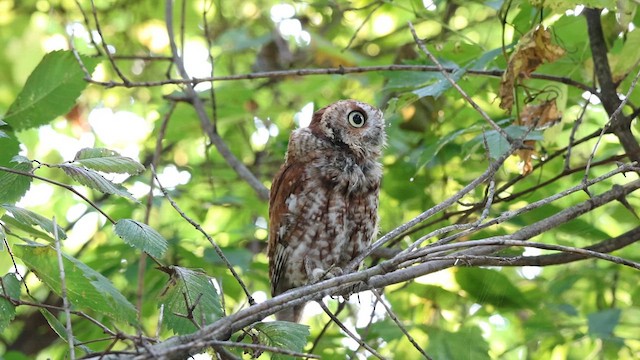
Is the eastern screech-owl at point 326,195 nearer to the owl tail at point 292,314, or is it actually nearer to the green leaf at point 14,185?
the owl tail at point 292,314

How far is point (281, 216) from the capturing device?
11.6 feet

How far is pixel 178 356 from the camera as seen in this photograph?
1821 millimetres

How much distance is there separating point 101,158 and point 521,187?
2.20 m

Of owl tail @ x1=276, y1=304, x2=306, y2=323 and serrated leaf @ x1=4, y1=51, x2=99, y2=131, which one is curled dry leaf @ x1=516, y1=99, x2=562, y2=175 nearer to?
owl tail @ x1=276, y1=304, x2=306, y2=323

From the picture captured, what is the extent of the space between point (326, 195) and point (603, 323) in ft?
4.08

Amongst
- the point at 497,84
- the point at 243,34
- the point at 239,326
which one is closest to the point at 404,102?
the point at 497,84

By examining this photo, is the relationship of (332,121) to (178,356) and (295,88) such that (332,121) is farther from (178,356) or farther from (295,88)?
(178,356)

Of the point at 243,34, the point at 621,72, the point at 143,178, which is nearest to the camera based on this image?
the point at 621,72

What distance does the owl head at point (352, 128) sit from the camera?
3566 millimetres

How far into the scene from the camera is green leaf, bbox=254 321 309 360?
2184 millimetres

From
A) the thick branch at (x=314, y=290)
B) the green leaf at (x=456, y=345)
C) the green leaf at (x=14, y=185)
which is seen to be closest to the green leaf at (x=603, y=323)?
the green leaf at (x=456, y=345)

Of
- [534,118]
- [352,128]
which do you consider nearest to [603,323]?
[534,118]

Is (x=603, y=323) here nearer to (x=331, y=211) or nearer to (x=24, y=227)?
(x=331, y=211)

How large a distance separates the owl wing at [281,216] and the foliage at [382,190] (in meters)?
0.16
